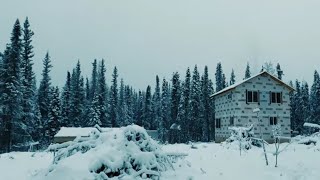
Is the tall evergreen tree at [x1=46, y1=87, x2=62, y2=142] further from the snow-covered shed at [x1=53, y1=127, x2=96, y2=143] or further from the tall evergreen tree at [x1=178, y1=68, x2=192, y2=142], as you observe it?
the tall evergreen tree at [x1=178, y1=68, x2=192, y2=142]

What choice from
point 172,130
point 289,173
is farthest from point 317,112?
point 289,173

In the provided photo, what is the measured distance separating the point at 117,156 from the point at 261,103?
2869 cm

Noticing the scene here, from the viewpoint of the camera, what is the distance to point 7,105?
3641 centimetres

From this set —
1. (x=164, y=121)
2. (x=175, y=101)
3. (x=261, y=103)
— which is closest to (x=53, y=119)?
(x=175, y=101)

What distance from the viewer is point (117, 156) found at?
24.8 ft

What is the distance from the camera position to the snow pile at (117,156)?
283 inches

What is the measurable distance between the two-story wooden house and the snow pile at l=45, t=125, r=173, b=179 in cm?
2570

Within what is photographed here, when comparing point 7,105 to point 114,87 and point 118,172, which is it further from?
point 114,87

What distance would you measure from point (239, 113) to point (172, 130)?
3739cm

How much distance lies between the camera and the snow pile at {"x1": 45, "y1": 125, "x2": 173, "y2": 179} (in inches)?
283

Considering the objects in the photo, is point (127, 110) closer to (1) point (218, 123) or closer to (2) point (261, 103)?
(1) point (218, 123)

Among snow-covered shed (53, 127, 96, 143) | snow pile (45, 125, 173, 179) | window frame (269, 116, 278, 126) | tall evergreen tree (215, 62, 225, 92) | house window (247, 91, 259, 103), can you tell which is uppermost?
tall evergreen tree (215, 62, 225, 92)

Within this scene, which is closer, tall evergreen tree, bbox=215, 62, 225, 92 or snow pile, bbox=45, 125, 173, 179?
snow pile, bbox=45, 125, 173, 179

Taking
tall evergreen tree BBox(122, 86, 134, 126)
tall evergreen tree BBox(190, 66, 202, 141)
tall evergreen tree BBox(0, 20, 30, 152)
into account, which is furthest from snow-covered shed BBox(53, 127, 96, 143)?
tall evergreen tree BBox(122, 86, 134, 126)
